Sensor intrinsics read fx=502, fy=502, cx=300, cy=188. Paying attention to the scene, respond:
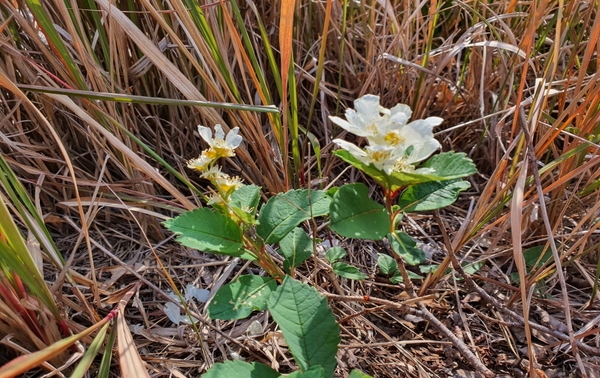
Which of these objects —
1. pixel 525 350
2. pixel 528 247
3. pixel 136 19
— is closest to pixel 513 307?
pixel 525 350

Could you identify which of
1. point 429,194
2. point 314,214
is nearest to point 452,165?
point 429,194

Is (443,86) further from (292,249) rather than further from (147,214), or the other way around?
(147,214)

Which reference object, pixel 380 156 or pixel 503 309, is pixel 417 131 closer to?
pixel 380 156

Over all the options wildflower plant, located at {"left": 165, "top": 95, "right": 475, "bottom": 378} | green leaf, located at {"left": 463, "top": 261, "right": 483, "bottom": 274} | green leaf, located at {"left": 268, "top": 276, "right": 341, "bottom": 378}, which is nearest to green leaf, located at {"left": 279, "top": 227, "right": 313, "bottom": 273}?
wildflower plant, located at {"left": 165, "top": 95, "right": 475, "bottom": 378}

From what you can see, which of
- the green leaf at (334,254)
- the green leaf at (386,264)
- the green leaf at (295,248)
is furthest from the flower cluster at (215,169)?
the green leaf at (386,264)

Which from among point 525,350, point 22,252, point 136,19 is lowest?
point 525,350

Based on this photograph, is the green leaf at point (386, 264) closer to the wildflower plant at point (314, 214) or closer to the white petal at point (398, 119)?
the wildflower plant at point (314, 214)
